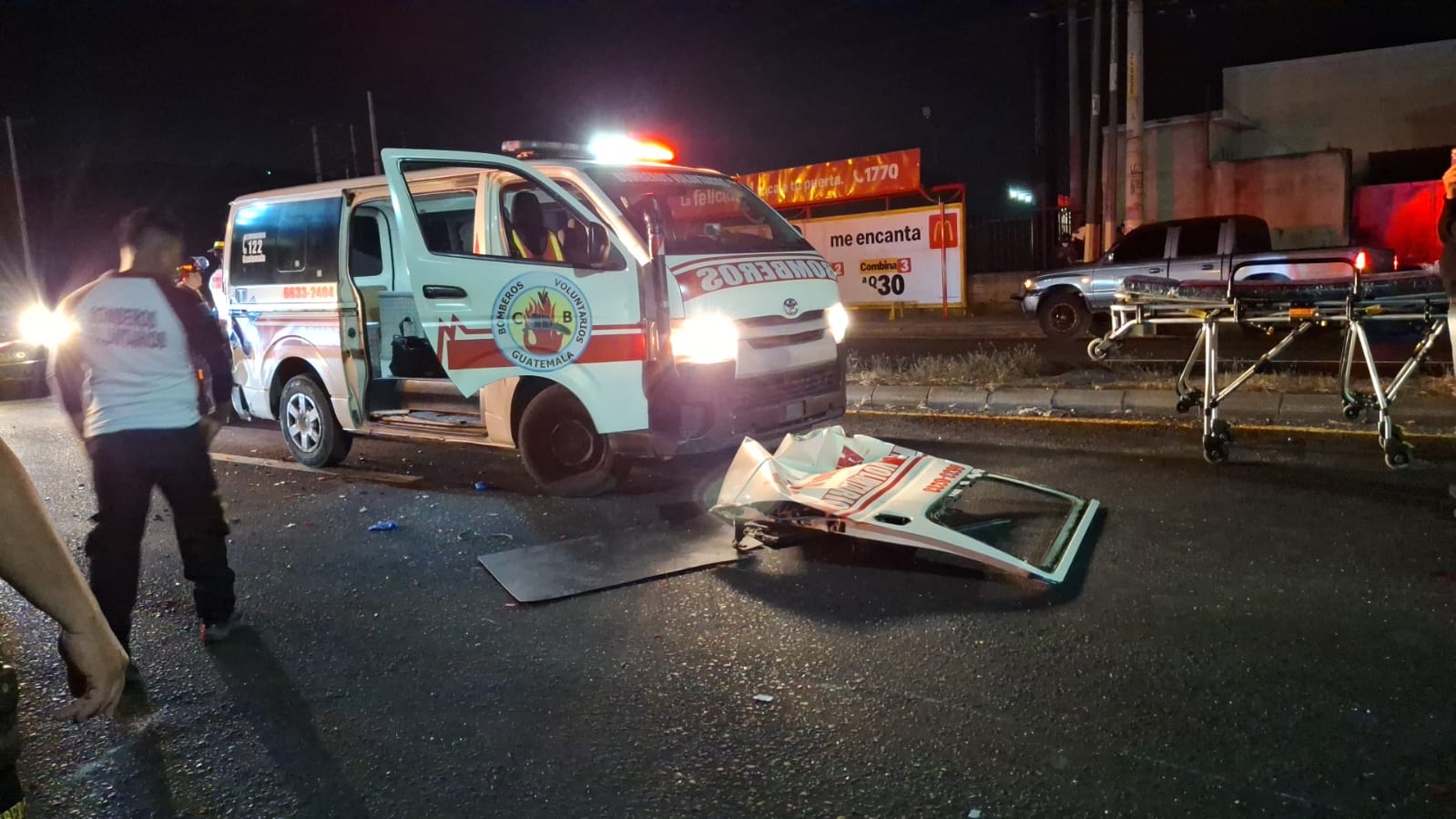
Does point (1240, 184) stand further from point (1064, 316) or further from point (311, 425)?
point (311, 425)

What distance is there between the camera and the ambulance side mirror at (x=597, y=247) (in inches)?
244

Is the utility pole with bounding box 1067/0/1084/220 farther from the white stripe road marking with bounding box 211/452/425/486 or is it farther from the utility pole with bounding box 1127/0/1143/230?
the white stripe road marking with bounding box 211/452/425/486

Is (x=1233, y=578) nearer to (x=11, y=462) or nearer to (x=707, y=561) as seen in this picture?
(x=707, y=561)

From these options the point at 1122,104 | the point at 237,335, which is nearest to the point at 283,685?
the point at 237,335

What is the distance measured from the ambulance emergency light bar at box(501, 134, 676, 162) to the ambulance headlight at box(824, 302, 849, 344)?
5.41 ft

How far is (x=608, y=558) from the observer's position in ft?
17.5

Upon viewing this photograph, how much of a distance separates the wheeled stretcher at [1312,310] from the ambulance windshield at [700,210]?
231 cm

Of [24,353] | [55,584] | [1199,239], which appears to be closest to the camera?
→ [55,584]

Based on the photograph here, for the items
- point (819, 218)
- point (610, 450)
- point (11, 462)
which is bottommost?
point (610, 450)

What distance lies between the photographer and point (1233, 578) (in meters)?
4.63

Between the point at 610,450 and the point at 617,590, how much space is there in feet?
5.54

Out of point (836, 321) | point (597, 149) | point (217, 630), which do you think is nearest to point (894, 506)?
point (836, 321)

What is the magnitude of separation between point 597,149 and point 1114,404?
4604 mm

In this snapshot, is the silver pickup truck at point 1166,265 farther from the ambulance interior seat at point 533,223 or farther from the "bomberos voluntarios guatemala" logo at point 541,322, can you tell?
the "bomberos voluntarios guatemala" logo at point 541,322
